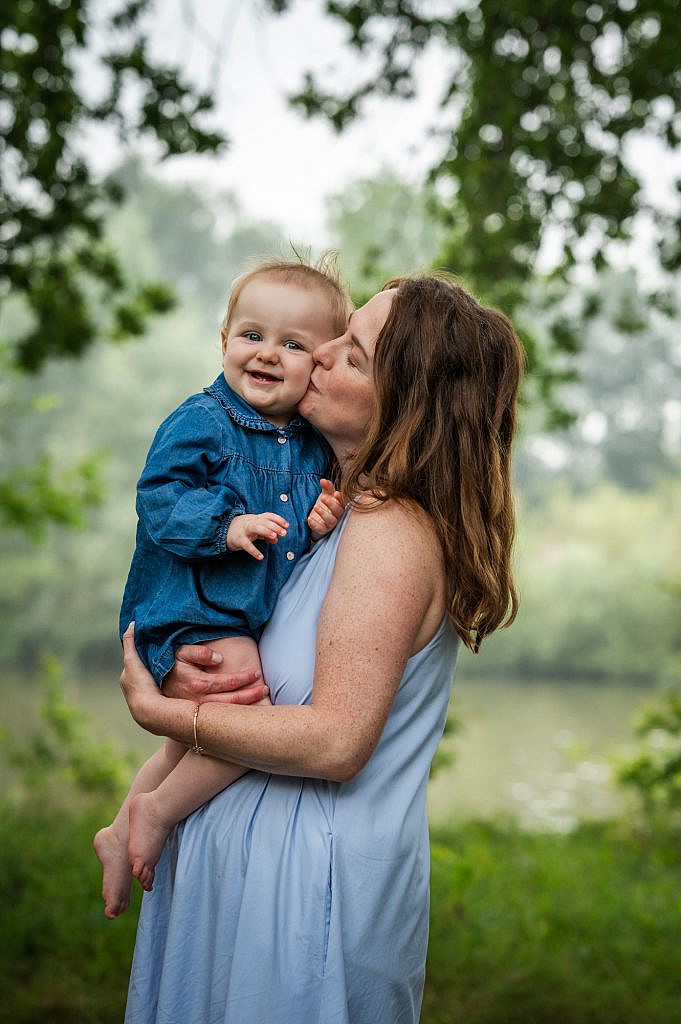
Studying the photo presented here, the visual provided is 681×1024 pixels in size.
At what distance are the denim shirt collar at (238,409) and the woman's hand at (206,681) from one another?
47 cm

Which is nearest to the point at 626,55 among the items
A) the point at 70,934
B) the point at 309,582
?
the point at 309,582

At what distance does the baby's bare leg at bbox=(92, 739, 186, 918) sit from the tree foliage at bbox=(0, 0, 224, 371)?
2.73 m

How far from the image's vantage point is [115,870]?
82.1 inches

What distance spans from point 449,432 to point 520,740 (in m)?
15.2

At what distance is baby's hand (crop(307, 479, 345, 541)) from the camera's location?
1960mm

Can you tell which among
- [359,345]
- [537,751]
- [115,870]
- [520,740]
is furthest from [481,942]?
[520,740]

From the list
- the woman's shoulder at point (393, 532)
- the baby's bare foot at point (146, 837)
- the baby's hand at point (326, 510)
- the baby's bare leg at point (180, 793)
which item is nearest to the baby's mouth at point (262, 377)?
the baby's hand at point (326, 510)

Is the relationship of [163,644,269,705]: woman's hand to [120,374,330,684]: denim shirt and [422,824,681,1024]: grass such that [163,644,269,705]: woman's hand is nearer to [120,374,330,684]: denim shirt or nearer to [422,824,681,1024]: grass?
[120,374,330,684]: denim shirt

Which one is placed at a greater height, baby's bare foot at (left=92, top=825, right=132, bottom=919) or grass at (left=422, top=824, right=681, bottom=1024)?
baby's bare foot at (left=92, top=825, right=132, bottom=919)

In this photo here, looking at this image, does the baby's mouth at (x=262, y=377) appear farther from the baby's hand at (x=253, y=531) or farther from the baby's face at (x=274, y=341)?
the baby's hand at (x=253, y=531)

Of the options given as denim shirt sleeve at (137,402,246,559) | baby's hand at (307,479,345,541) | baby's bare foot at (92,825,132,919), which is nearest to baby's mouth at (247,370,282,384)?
denim shirt sleeve at (137,402,246,559)

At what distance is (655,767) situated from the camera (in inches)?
246

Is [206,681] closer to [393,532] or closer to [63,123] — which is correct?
[393,532]

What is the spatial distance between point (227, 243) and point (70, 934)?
4358 centimetres
